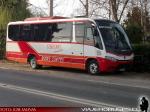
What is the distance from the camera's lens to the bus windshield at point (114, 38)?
80.6 ft

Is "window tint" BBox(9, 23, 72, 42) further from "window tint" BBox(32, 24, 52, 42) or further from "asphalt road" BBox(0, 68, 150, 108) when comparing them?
"asphalt road" BBox(0, 68, 150, 108)

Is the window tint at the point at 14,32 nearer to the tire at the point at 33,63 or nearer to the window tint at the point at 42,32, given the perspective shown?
the window tint at the point at 42,32

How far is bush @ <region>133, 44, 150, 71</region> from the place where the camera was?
976 inches

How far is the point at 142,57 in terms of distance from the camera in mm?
25062

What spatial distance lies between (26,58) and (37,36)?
175 cm

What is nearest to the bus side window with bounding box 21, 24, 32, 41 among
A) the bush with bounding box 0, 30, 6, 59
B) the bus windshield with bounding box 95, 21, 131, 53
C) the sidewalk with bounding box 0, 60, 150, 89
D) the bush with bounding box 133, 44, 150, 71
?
the sidewalk with bounding box 0, 60, 150, 89

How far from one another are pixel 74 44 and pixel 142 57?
141 inches

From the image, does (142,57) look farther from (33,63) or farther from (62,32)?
(33,63)

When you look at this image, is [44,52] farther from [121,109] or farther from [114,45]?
[121,109]

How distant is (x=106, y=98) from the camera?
599 inches

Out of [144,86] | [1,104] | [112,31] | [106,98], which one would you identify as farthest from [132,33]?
[1,104]

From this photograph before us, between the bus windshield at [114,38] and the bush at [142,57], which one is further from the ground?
the bus windshield at [114,38]

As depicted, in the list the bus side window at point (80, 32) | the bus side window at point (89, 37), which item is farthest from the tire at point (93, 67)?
the bus side window at point (80, 32)

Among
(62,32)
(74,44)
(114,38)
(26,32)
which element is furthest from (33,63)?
(114,38)
